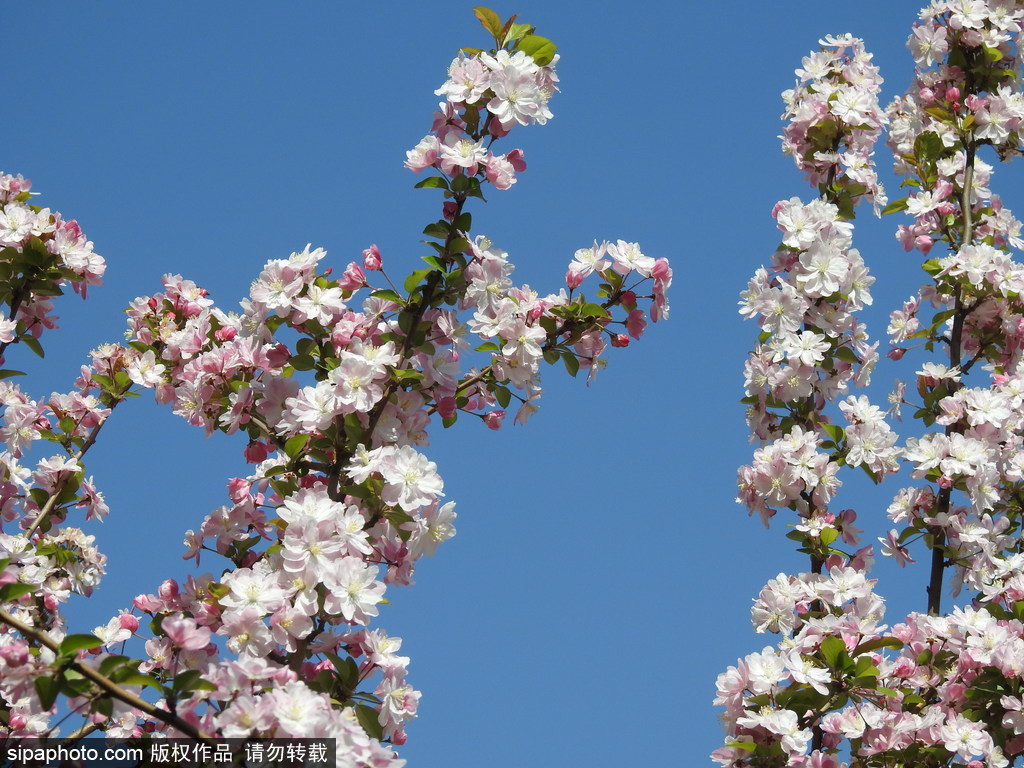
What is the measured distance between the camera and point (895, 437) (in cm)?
418

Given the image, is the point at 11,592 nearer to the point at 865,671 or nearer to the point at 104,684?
the point at 104,684

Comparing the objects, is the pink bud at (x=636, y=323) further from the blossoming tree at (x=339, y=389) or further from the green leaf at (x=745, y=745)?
the green leaf at (x=745, y=745)

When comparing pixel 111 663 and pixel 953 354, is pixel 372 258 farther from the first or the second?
pixel 953 354

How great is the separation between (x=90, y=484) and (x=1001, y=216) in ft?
13.8

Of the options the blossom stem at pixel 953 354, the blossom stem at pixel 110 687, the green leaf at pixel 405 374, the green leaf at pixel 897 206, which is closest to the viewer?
the blossom stem at pixel 110 687

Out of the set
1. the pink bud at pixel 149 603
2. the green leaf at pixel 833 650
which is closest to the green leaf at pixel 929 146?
the green leaf at pixel 833 650

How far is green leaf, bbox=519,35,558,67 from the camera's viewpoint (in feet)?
11.7

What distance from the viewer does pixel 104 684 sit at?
235 cm

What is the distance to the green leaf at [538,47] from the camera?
356cm

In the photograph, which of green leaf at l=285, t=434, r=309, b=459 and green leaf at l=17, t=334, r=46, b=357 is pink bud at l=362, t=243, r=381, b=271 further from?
green leaf at l=17, t=334, r=46, b=357

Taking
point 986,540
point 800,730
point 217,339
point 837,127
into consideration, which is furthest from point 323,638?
point 837,127

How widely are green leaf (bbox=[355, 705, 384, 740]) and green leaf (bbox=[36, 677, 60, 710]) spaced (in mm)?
850

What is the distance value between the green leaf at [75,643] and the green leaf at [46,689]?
7cm

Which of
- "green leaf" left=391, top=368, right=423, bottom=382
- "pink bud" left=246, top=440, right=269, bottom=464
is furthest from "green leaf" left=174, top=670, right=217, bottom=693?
"pink bud" left=246, top=440, right=269, bottom=464
